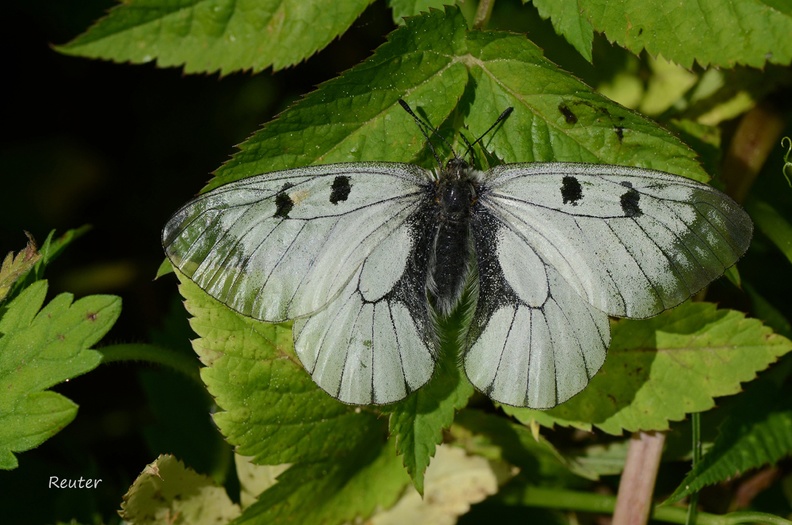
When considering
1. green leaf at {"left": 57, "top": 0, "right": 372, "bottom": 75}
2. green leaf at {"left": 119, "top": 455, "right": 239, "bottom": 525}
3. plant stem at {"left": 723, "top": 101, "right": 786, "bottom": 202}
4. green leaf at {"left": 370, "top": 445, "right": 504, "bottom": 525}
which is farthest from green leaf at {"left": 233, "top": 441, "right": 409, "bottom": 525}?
plant stem at {"left": 723, "top": 101, "right": 786, "bottom": 202}

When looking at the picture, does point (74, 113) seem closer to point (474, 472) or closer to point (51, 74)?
point (51, 74)

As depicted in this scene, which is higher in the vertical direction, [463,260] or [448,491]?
[463,260]

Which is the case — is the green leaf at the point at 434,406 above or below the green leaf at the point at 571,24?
below

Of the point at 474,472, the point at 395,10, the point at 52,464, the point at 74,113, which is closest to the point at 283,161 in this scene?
the point at 395,10

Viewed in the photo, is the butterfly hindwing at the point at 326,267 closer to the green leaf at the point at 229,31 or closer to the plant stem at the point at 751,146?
the green leaf at the point at 229,31

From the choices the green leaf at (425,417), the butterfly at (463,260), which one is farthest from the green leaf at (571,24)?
the green leaf at (425,417)

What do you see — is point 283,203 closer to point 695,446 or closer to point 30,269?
point 30,269

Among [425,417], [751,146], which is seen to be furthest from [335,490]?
[751,146]
